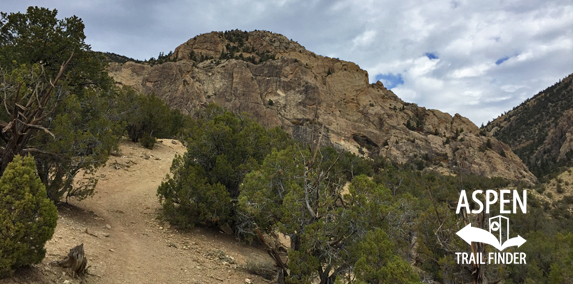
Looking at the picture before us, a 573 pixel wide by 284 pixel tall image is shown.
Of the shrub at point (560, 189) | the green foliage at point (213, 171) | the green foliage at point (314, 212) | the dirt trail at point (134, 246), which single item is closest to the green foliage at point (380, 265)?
the green foliage at point (314, 212)

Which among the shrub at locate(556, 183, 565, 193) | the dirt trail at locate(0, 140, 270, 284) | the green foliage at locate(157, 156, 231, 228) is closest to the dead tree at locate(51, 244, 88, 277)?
the dirt trail at locate(0, 140, 270, 284)

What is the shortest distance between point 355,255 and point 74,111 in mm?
8433

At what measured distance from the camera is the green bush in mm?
4512

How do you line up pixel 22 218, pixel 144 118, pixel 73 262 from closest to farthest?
pixel 22 218 < pixel 73 262 < pixel 144 118

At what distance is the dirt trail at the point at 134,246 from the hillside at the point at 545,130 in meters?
56.9

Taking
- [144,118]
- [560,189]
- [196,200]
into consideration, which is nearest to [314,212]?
[196,200]

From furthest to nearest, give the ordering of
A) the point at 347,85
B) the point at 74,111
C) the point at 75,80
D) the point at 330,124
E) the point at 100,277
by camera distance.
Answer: the point at 347,85
the point at 330,124
the point at 75,80
the point at 74,111
the point at 100,277

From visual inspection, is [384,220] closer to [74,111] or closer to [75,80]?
[74,111]

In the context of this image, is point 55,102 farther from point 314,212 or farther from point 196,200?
point 314,212

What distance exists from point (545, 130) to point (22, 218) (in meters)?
85.5

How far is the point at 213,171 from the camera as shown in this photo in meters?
11.1

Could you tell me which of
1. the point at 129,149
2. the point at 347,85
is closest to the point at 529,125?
the point at 347,85

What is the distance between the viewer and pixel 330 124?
54.7 metres

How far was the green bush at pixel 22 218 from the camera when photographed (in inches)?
178
